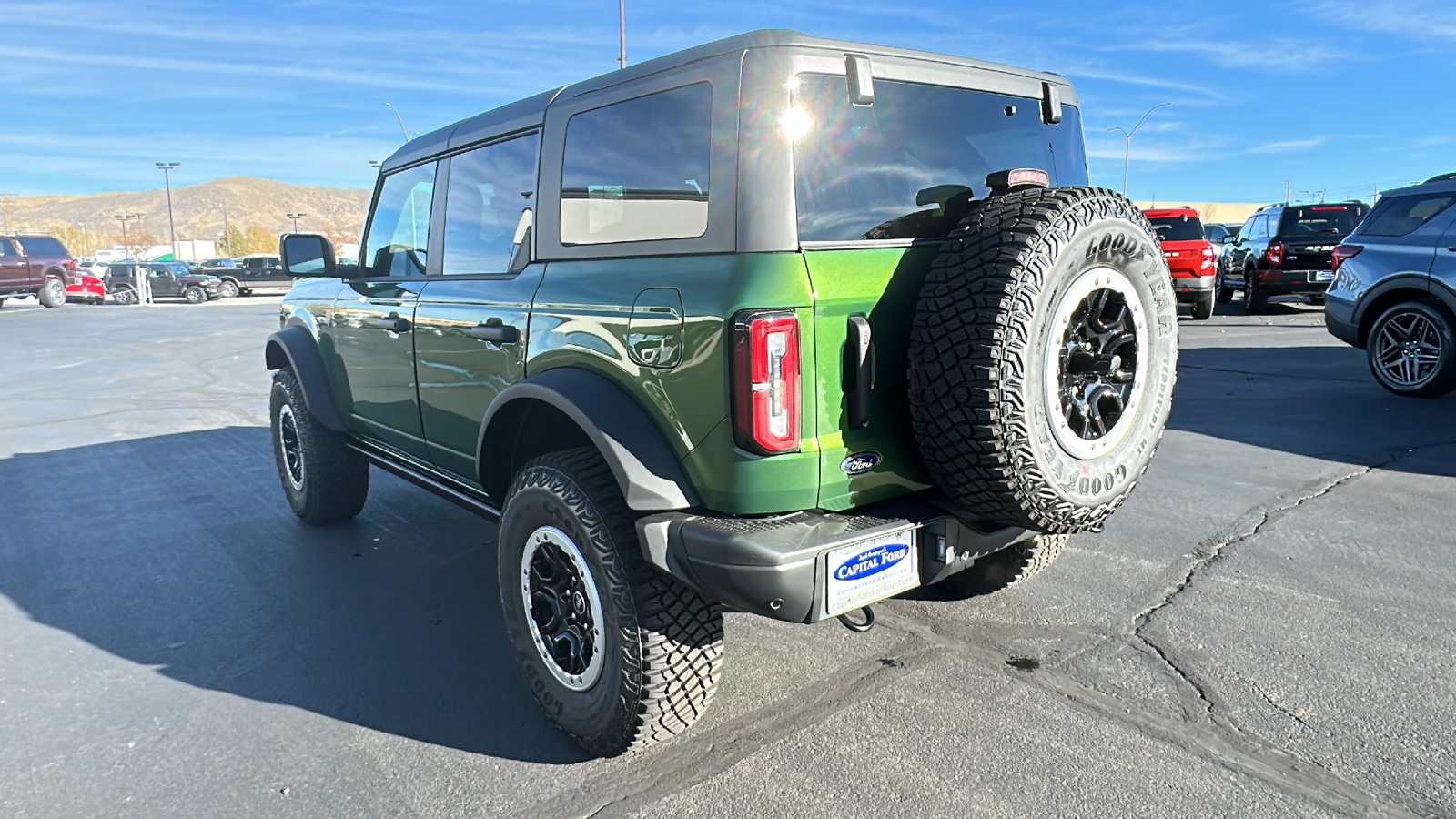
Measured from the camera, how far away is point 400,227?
4270 mm

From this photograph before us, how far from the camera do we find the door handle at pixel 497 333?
3109 millimetres

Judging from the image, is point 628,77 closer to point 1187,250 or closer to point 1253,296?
point 1187,250

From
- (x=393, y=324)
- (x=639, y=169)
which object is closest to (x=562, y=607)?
(x=639, y=169)

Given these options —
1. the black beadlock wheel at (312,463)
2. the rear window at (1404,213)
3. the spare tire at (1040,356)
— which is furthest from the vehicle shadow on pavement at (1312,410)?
the black beadlock wheel at (312,463)

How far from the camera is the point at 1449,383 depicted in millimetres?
7570

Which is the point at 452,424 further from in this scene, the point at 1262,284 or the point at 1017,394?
the point at 1262,284

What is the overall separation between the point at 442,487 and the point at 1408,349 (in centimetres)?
793

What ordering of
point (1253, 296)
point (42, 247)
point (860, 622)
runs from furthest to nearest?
1. point (42, 247)
2. point (1253, 296)
3. point (860, 622)

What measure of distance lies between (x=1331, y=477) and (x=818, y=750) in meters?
4.33

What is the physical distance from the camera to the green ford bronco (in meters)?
2.35

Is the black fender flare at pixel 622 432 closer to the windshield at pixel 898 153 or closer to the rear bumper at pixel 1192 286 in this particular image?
the windshield at pixel 898 153

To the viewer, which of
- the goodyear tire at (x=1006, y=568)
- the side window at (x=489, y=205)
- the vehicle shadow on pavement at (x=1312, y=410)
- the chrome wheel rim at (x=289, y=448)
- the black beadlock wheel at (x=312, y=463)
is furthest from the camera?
the vehicle shadow on pavement at (x=1312, y=410)

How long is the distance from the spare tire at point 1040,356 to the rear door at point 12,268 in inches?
1228

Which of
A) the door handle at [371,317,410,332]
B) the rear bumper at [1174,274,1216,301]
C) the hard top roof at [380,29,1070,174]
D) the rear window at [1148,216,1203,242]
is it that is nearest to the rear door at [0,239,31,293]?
the hard top roof at [380,29,1070,174]
